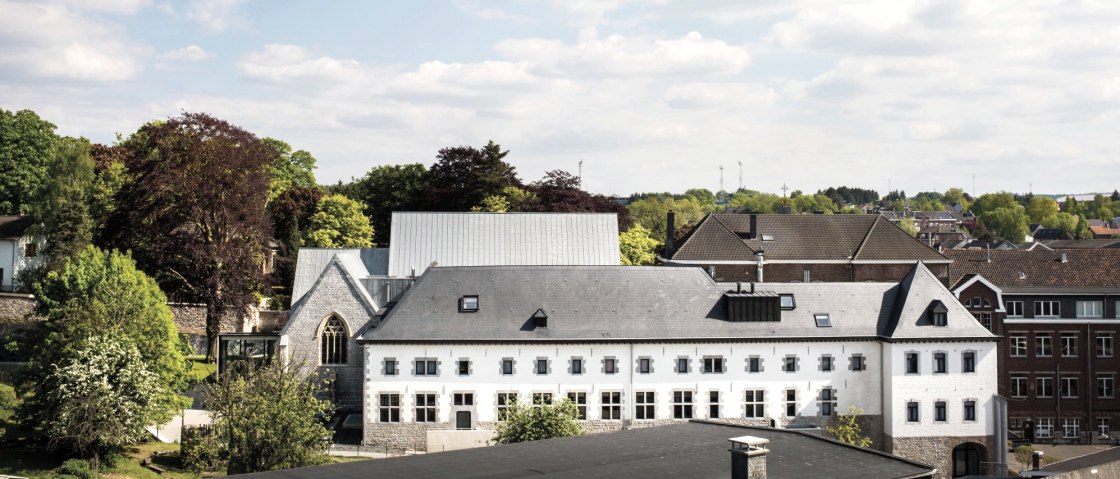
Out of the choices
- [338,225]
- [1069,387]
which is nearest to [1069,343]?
[1069,387]

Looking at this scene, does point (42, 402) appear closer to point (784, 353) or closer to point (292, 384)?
point (292, 384)

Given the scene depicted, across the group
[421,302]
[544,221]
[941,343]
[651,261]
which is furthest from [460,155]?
[941,343]

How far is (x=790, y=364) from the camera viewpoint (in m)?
53.8

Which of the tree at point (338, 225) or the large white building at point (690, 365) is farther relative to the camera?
the tree at point (338, 225)

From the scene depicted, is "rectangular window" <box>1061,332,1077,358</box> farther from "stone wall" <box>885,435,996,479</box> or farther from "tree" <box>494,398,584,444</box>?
"tree" <box>494,398,584,444</box>

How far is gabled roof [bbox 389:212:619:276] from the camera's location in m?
69.9

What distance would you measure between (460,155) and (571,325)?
49038mm

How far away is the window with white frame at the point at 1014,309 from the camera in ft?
218

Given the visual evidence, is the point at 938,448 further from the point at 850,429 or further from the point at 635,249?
the point at 635,249

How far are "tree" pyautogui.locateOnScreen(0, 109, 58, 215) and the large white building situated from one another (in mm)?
47347

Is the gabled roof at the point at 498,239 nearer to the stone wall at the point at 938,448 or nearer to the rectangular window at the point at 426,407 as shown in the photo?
the rectangular window at the point at 426,407

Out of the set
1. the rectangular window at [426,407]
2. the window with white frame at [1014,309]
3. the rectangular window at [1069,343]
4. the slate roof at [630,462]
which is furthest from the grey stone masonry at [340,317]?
the rectangular window at [1069,343]

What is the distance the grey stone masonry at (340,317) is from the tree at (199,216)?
7.54 meters

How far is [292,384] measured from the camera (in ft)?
144
